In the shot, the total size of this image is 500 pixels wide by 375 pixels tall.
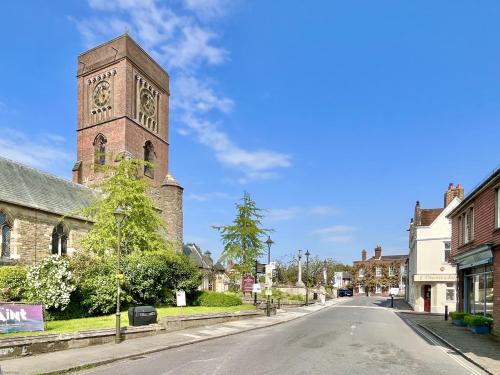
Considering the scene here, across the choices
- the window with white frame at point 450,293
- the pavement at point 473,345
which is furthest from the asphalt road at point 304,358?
the window with white frame at point 450,293

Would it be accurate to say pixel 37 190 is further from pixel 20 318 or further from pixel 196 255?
pixel 196 255

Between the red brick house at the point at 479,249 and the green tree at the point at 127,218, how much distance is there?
18.0 metres

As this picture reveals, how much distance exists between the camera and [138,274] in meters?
23.6

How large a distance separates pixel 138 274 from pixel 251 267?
13605mm

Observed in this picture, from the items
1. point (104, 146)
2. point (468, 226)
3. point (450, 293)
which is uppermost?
point (104, 146)

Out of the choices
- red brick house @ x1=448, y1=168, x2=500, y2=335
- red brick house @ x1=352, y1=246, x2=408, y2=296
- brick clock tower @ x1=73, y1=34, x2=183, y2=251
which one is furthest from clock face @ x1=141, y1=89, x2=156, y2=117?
red brick house @ x1=352, y1=246, x2=408, y2=296

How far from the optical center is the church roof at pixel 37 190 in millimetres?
27625

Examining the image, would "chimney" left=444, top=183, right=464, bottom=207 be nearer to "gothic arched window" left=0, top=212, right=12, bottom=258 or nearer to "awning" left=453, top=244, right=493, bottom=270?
"awning" left=453, top=244, right=493, bottom=270

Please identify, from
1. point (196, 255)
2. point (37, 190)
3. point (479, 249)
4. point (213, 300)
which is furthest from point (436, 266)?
point (37, 190)

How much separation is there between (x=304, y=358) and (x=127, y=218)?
16325mm

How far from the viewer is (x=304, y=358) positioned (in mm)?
12172

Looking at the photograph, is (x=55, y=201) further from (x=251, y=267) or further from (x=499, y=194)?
(x=499, y=194)

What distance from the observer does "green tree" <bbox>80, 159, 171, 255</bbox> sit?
2503cm

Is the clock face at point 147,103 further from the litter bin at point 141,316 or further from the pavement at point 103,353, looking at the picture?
the pavement at point 103,353
